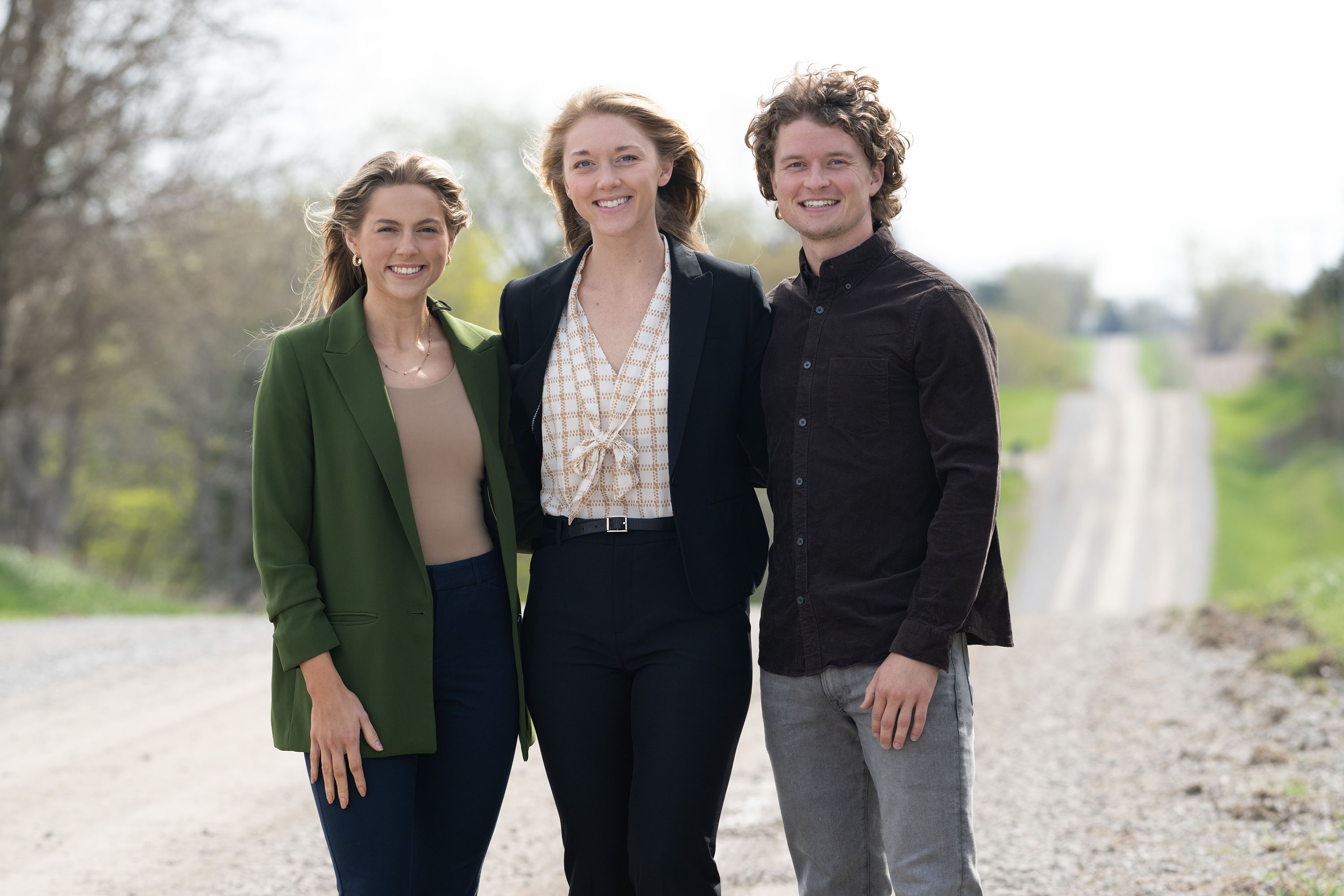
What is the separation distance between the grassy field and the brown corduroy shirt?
11896 mm

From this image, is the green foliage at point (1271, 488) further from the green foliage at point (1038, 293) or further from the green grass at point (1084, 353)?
the green foliage at point (1038, 293)

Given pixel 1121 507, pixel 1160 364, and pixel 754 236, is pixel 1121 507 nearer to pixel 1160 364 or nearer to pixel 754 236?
pixel 754 236

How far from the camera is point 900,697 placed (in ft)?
8.02

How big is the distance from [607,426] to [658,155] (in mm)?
715

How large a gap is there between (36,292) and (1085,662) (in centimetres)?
1455

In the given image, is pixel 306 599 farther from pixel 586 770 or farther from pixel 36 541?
pixel 36 541

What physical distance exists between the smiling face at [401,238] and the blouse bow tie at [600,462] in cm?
56

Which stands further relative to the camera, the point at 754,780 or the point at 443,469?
the point at 754,780

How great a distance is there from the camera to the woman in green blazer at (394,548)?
2.56 metres

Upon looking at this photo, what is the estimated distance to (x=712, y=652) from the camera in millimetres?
2688

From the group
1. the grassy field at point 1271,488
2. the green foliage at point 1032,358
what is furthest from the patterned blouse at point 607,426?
the green foliage at point 1032,358

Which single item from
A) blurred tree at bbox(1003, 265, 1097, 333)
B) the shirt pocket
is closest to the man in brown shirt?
the shirt pocket

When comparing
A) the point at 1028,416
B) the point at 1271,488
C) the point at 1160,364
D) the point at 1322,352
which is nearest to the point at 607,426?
the point at 1271,488

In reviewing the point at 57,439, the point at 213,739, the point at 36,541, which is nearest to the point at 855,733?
the point at 213,739
